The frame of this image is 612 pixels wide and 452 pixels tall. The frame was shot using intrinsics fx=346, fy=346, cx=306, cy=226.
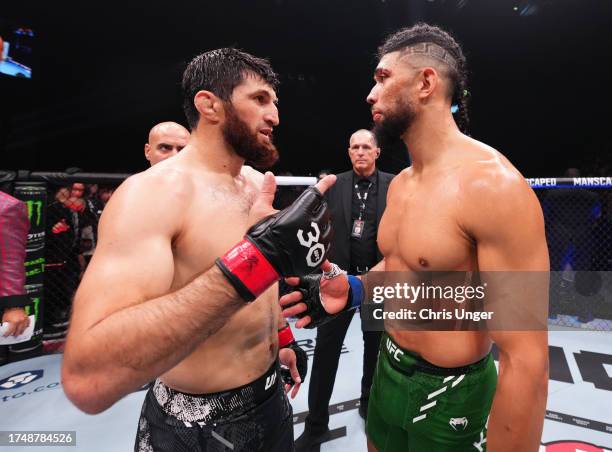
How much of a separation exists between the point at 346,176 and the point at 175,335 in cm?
238

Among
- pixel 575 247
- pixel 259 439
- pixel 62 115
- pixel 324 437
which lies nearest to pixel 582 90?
pixel 575 247

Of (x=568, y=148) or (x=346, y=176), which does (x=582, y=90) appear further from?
(x=346, y=176)

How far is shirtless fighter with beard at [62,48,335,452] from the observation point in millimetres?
717

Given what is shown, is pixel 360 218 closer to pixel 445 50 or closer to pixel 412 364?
pixel 445 50

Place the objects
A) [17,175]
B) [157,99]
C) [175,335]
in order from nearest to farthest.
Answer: [175,335]
[17,175]
[157,99]

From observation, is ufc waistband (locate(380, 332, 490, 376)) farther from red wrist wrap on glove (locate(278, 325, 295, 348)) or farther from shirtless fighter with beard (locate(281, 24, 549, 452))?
red wrist wrap on glove (locate(278, 325, 295, 348))

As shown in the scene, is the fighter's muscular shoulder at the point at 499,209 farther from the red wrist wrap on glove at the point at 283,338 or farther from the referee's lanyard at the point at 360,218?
the referee's lanyard at the point at 360,218

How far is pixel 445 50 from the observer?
1486mm

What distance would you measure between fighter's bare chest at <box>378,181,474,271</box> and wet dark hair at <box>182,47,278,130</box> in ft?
2.48

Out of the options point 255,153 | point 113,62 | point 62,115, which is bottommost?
point 255,153

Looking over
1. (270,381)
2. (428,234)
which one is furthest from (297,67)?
(270,381)

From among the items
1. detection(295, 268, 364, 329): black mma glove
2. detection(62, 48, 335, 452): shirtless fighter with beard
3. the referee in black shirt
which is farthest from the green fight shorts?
the referee in black shirt

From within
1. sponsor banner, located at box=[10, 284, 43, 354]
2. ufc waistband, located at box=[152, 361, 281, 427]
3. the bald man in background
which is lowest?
sponsor banner, located at box=[10, 284, 43, 354]

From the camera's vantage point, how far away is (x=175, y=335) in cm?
71
